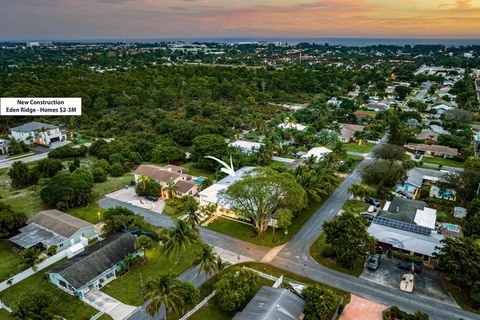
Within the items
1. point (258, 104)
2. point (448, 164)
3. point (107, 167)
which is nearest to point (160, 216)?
point (107, 167)

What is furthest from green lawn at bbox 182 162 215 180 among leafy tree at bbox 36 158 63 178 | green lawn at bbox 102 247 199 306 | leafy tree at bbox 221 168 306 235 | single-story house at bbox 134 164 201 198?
leafy tree at bbox 36 158 63 178

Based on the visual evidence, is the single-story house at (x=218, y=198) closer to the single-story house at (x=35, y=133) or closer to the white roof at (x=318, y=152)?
the white roof at (x=318, y=152)

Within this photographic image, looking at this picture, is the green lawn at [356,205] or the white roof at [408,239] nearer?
the white roof at [408,239]

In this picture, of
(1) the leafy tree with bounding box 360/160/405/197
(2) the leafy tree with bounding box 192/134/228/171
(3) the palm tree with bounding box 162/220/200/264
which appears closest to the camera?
(3) the palm tree with bounding box 162/220/200/264

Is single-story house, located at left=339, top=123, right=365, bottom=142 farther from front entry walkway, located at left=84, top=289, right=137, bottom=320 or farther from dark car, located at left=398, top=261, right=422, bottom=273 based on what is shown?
front entry walkway, located at left=84, top=289, right=137, bottom=320

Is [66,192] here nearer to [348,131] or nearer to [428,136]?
[348,131]

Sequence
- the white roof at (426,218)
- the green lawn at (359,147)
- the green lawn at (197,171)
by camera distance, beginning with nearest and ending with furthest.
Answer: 1. the white roof at (426,218)
2. the green lawn at (197,171)
3. the green lawn at (359,147)

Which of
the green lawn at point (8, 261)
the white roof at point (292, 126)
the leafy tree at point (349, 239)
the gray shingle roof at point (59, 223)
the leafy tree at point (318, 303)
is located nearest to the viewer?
the leafy tree at point (318, 303)

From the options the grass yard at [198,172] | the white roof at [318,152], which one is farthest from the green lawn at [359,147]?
the grass yard at [198,172]
